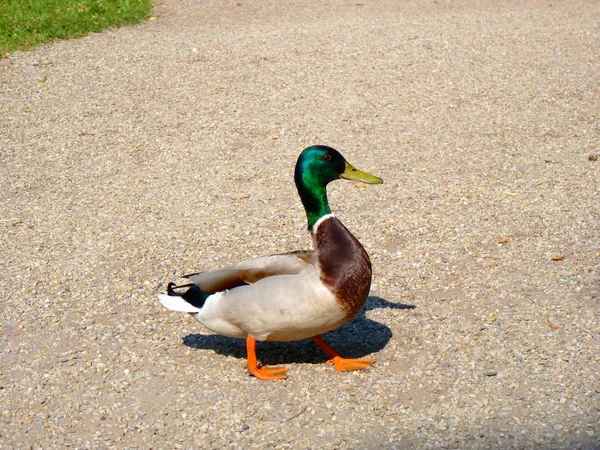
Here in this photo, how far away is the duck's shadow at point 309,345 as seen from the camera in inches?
158

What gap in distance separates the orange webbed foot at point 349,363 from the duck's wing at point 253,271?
0.53m

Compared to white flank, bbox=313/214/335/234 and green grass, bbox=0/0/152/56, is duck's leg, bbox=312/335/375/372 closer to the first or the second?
white flank, bbox=313/214/335/234

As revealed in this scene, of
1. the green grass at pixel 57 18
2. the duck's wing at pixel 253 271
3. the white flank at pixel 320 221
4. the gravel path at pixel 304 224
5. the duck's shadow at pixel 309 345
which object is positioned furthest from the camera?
the green grass at pixel 57 18

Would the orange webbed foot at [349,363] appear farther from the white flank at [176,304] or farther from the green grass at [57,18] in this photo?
the green grass at [57,18]

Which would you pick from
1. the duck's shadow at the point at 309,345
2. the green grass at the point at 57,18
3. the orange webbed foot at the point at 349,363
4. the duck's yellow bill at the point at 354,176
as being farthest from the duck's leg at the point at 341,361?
the green grass at the point at 57,18

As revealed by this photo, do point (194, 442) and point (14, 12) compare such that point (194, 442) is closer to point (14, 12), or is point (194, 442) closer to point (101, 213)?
point (101, 213)

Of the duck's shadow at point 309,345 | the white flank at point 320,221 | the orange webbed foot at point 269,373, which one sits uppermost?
the white flank at point 320,221

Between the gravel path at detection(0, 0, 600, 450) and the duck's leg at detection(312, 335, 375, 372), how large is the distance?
5 cm

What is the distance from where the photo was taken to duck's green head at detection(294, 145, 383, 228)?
12.2 ft

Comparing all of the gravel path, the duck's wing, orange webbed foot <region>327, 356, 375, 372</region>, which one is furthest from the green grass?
orange webbed foot <region>327, 356, 375, 372</region>

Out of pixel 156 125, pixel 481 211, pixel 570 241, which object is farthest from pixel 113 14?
pixel 570 241

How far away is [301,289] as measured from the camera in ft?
11.6

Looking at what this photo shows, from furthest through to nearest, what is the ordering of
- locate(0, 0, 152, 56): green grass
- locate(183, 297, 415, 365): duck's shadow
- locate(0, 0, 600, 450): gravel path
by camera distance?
1. locate(0, 0, 152, 56): green grass
2. locate(183, 297, 415, 365): duck's shadow
3. locate(0, 0, 600, 450): gravel path

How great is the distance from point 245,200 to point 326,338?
6.15 ft
